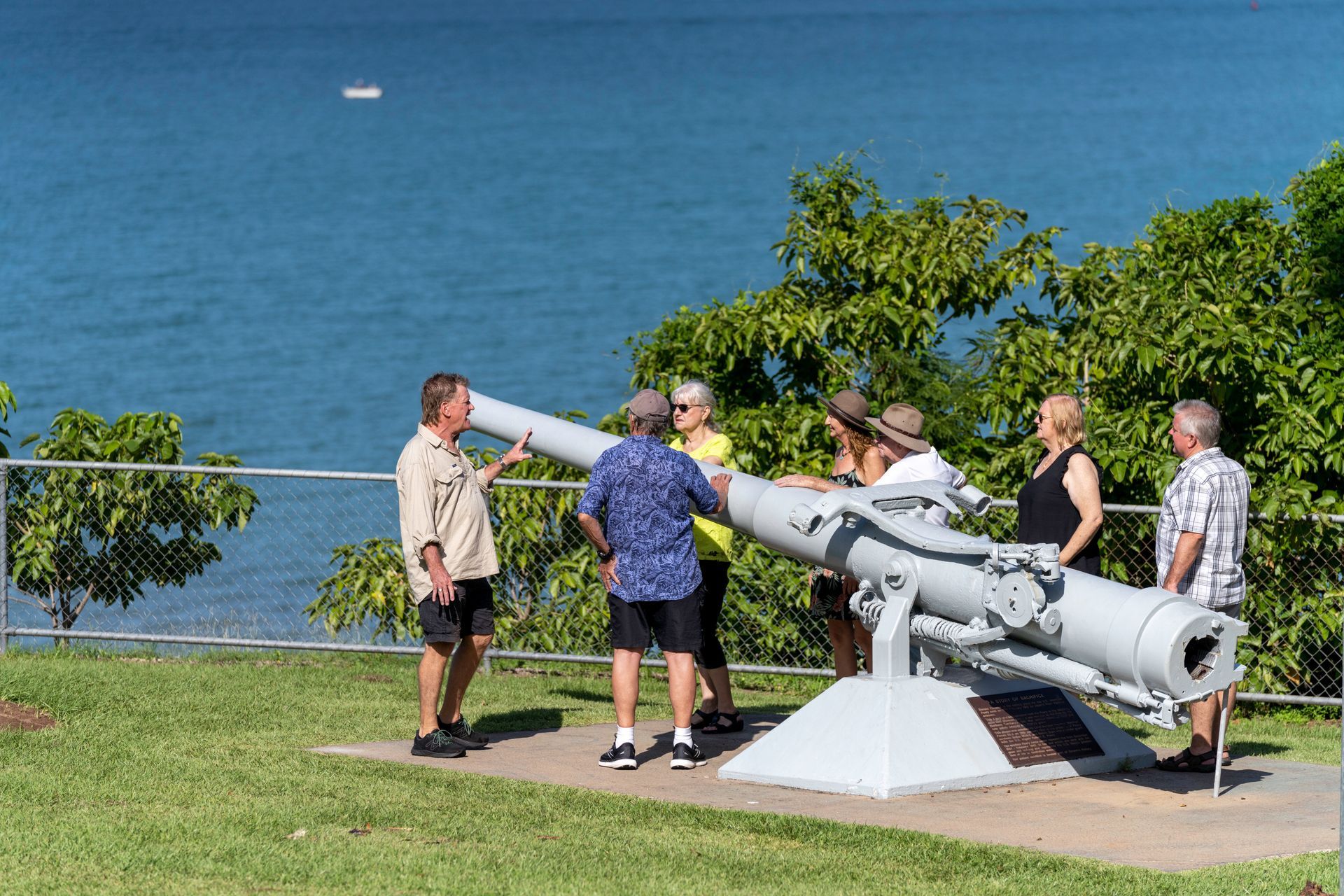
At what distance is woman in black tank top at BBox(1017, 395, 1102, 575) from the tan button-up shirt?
2.37 metres

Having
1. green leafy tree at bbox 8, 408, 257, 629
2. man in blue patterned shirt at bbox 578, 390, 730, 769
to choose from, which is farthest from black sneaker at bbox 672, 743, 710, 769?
green leafy tree at bbox 8, 408, 257, 629

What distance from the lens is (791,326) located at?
11766 millimetres

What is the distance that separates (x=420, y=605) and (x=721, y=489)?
1.42 meters

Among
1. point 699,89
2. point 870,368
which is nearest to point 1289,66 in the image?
point 699,89

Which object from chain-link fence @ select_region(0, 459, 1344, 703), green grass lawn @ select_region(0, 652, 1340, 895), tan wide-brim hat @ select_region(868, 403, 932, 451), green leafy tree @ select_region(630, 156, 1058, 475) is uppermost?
green leafy tree @ select_region(630, 156, 1058, 475)

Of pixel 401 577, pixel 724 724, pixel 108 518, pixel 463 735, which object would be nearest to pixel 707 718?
pixel 724 724

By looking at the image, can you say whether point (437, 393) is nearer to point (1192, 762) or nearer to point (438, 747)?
point (438, 747)

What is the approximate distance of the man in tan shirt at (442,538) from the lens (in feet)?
25.3

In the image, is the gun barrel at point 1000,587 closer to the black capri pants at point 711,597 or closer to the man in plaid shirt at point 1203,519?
the black capri pants at point 711,597

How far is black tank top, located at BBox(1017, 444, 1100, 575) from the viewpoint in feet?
25.0

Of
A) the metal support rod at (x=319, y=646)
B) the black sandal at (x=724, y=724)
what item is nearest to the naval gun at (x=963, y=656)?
the black sandal at (x=724, y=724)

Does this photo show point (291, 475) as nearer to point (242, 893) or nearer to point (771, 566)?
point (771, 566)

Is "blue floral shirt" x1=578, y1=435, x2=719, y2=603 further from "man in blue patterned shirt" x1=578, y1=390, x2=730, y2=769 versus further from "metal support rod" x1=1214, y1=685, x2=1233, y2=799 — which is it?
"metal support rod" x1=1214, y1=685, x2=1233, y2=799

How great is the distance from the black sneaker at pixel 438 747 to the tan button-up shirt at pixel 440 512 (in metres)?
0.61
